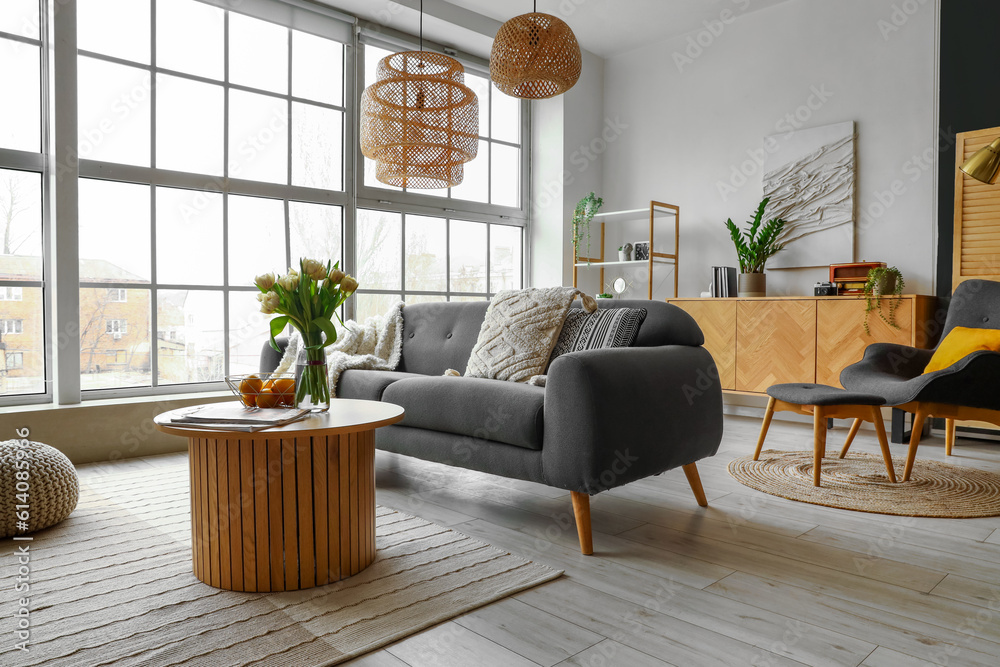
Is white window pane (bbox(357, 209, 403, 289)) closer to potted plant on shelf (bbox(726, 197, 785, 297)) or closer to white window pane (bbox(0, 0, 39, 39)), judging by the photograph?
white window pane (bbox(0, 0, 39, 39))

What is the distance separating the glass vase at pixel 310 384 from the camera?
1.96 meters

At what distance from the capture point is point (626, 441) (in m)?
2.04

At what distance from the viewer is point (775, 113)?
191 inches

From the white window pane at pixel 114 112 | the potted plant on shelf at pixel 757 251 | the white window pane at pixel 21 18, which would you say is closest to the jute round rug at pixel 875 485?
the potted plant on shelf at pixel 757 251

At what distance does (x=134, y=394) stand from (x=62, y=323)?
56 centimetres

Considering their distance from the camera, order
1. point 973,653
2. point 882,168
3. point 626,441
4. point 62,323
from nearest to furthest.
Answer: point 973,653 < point 626,441 < point 62,323 < point 882,168

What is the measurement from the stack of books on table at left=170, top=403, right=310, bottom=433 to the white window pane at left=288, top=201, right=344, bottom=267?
8.14 feet

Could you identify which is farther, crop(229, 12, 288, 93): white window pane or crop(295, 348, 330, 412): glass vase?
crop(229, 12, 288, 93): white window pane

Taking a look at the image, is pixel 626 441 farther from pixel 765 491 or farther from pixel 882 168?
pixel 882 168

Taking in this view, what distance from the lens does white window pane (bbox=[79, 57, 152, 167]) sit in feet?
11.6

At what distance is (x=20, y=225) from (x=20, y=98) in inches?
25.7

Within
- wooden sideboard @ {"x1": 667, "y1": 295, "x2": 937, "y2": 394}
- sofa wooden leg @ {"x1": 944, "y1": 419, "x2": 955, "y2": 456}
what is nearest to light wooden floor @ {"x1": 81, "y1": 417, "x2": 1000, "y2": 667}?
sofa wooden leg @ {"x1": 944, "y1": 419, "x2": 955, "y2": 456}

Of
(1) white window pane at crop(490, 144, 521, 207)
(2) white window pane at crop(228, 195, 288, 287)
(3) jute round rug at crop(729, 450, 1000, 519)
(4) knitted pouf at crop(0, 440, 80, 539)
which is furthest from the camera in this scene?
(1) white window pane at crop(490, 144, 521, 207)

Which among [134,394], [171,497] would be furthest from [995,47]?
[134,394]
